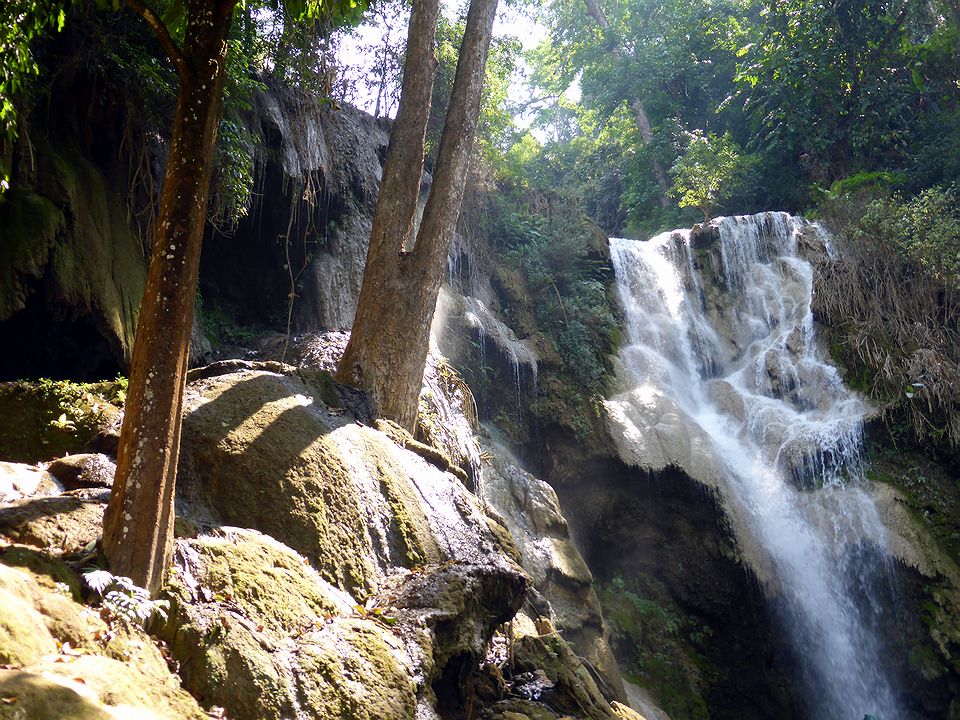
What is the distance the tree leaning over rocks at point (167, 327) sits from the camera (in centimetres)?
358

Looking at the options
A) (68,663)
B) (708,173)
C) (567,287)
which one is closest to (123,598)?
(68,663)

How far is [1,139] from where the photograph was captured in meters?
6.50

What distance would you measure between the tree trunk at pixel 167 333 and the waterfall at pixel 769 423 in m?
9.83

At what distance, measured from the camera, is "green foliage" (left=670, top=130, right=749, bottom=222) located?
65.4 feet

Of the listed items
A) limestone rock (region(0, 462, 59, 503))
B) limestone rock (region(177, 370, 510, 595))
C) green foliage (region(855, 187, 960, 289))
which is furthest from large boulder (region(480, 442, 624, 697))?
green foliage (region(855, 187, 960, 289))

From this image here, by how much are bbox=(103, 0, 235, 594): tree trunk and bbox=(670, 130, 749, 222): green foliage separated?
57.0 feet

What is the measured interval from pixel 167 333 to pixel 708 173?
1860cm

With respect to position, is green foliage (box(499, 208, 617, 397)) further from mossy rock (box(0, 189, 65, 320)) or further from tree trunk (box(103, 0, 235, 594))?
tree trunk (box(103, 0, 235, 594))

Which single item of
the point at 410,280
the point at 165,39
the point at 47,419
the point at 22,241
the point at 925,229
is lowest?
the point at 47,419

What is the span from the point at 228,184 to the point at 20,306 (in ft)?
9.90

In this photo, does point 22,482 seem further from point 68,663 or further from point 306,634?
point 306,634

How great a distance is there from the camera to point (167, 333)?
12.2 feet

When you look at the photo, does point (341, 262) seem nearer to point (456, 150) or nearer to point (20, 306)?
point (456, 150)

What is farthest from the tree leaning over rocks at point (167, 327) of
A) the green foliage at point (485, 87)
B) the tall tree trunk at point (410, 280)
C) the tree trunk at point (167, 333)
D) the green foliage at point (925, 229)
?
the green foliage at point (925, 229)
